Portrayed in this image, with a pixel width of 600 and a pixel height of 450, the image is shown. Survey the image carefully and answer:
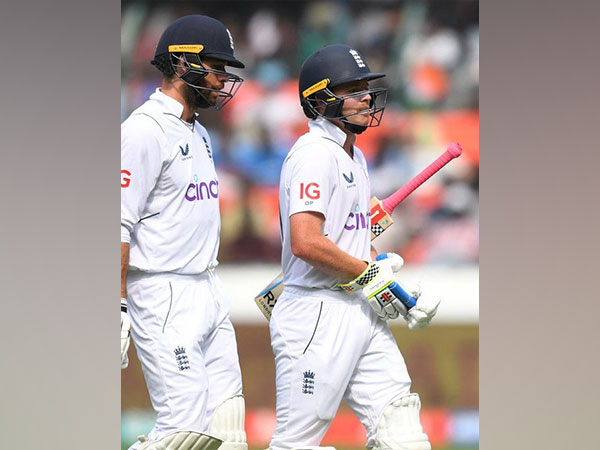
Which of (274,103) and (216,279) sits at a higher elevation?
(274,103)

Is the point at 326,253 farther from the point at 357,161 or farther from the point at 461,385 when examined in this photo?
the point at 461,385

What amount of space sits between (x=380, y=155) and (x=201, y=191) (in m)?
1.39

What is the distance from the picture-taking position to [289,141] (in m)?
5.67

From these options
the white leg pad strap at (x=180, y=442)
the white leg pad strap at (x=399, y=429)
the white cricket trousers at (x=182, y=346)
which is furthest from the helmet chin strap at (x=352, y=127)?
the white leg pad strap at (x=180, y=442)

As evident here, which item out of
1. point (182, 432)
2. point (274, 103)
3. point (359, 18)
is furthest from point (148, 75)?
point (182, 432)

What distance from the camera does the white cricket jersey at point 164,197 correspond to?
14.3 feet

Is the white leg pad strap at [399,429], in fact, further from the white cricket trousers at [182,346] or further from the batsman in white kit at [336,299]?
the white cricket trousers at [182,346]

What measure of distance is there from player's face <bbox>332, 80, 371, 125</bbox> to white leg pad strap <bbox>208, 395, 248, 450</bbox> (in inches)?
44.8

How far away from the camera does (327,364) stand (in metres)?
4.02

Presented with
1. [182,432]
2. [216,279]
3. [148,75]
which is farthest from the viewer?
[148,75]

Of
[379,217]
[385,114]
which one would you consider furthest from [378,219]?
[385,114]

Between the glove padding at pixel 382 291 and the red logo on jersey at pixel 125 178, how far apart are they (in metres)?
0.87

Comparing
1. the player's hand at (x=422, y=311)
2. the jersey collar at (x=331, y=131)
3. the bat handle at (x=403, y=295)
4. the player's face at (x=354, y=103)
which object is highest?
the player's face at (x=354, y=103)
